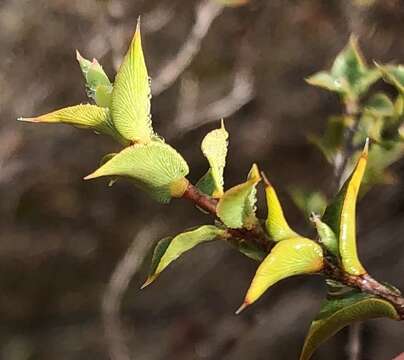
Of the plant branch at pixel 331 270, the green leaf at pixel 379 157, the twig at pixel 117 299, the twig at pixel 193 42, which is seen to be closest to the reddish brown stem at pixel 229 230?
the plant branch at pixel 331 270

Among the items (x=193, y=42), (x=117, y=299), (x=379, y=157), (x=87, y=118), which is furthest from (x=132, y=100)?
(x=117, y=299)

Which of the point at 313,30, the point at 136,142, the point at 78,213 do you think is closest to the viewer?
the point at 136,142

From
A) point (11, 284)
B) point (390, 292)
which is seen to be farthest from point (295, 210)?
point (390, 292)

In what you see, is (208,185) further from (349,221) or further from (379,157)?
(379,157)

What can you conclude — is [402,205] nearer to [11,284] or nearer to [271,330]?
[271,330]

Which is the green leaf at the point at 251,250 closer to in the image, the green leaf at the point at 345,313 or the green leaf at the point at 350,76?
the green leaf at the point at 345,313
